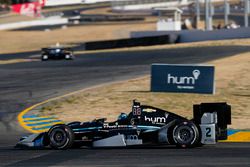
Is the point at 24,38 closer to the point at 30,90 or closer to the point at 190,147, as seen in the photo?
the point at 30,90

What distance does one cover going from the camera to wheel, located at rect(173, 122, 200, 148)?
15.5 meters

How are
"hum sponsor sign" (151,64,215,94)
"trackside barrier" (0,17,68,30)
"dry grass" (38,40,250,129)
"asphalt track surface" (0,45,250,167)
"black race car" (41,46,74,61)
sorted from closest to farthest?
"asphalt track surface" (0,45,250,167)
"dry grass" (38,40,250,129)
"hum sponsor sign" (151,64,215,94)
"black race car" (41,46,74,61)
"trackside barrier" (0,17,68,30)

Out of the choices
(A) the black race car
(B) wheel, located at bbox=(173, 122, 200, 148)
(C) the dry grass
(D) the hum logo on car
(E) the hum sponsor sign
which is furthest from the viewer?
(A) the black race car

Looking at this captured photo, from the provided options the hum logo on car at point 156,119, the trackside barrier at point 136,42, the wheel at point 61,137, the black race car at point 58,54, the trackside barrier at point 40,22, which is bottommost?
the wheel at point 61,137

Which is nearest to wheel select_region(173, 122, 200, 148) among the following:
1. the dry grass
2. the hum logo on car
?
the hum logo on car

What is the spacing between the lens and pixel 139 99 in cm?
2628

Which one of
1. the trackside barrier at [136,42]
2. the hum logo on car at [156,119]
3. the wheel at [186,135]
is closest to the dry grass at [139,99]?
the hum logo on car at [156,119]

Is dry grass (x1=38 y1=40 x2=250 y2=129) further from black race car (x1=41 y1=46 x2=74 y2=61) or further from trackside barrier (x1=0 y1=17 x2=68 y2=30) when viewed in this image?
trackside barrier (x1=0 y1=17 x2=68 y2=30)

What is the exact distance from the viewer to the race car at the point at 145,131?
1559 centimetres

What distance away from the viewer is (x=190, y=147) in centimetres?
1570

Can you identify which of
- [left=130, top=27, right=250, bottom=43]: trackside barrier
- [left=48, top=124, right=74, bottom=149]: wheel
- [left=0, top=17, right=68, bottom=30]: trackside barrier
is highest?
[left=0, top=17, right=68, bottom=30]: trackside barrier

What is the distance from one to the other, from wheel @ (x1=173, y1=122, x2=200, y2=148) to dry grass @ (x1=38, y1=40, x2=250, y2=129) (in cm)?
514

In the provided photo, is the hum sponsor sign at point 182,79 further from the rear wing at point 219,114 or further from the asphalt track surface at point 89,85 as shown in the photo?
the rear wing at point 219,114

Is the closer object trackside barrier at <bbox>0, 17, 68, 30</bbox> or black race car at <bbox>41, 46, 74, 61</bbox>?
black race car at <bbox>41, 46, 74, 61</bbox>
